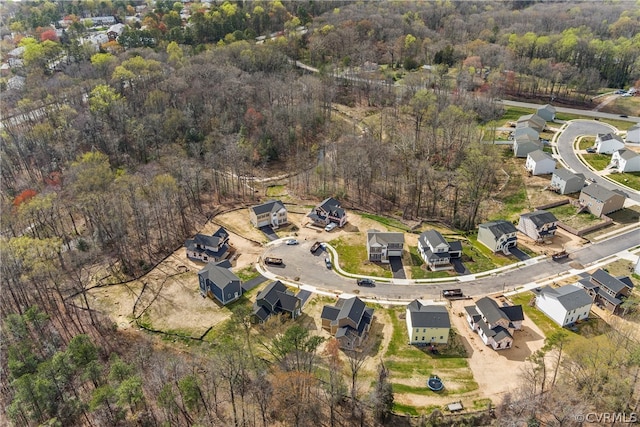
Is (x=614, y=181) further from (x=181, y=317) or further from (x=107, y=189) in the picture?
(x=107, y=189)

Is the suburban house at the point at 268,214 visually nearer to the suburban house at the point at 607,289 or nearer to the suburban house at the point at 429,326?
the suburban house at the point at 429,326

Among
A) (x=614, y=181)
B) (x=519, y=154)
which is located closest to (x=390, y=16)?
(x=519, y=154)

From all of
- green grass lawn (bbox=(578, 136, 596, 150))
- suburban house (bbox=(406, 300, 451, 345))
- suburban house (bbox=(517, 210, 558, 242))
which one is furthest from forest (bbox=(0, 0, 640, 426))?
green grass lawn (bbox=(578, 136, 596, 150))

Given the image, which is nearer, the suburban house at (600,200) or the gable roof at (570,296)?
the gable roof at (570,296)

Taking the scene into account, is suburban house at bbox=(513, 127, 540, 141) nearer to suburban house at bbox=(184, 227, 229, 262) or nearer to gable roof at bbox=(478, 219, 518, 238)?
gable roof at bbox=(478, 219, 518, 238)

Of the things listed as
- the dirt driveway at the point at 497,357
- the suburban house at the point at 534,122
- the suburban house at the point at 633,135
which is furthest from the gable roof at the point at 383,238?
the suburban house at the point at 633,135
